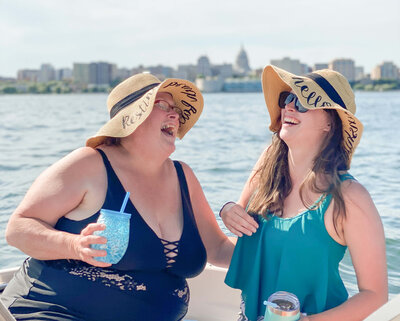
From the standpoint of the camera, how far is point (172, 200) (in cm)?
229

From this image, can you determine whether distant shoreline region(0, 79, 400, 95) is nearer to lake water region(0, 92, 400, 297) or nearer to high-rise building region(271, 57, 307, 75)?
high-rise building region(271, 57, 307, 75)

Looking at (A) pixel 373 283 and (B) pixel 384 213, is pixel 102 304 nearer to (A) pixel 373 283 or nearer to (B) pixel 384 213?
(A) pixel 373 283

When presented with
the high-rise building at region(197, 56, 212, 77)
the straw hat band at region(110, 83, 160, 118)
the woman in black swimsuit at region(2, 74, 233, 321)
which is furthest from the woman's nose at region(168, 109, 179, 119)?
the high-rise building at region(197, 56, 212, 77)

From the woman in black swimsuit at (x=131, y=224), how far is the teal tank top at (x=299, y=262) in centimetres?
26

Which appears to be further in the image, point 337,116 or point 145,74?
point 145,74

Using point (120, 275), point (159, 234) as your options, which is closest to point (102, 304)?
point (120, 275)

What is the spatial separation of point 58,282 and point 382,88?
212 ft

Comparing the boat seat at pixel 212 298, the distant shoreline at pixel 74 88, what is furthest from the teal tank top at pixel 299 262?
the distant shoreline at pixel 74 88

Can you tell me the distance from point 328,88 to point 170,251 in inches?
30.9

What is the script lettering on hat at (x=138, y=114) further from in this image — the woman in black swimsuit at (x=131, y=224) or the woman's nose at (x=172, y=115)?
the woman's nose at (x=172, y=115)

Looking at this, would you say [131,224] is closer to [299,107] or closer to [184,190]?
[184,190]

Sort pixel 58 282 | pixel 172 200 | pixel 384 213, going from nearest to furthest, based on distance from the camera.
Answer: pixel 58 282 < pixel 172 200 < pixel 384 213

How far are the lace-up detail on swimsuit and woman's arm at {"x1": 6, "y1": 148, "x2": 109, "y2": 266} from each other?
0.29m

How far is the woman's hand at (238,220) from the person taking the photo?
2037 millimetres
